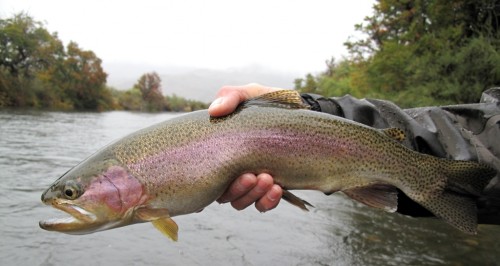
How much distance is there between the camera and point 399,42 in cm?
2483

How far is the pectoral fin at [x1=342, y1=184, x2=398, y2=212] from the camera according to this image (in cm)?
273

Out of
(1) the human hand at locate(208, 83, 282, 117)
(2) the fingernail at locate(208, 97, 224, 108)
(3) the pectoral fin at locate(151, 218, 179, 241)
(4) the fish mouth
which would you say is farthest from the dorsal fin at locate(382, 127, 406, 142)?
(4) the fish mouth

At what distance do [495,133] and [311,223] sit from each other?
14.8ft

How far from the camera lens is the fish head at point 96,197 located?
2.39 meters

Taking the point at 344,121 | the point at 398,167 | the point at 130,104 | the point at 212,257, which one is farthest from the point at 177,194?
the point at 130,104

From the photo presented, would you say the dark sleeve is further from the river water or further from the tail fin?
the river water

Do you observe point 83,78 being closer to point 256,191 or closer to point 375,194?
point 256,191

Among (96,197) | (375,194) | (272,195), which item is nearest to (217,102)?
(272,195)

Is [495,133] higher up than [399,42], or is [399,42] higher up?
[399,42]

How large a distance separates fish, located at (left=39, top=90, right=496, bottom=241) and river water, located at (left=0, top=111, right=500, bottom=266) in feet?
9.57

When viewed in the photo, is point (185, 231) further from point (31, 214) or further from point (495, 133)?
point (495, 133)

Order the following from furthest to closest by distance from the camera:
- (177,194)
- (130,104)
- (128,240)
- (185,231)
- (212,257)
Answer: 1. (130,104)
2. (185,231)
3. (128,240)
4. (212,257)
5. (177,194)

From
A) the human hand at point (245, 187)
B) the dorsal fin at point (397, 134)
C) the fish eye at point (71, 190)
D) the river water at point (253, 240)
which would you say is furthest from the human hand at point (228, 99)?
the river water at point (253, 240)

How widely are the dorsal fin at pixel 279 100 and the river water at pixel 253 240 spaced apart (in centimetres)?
308
